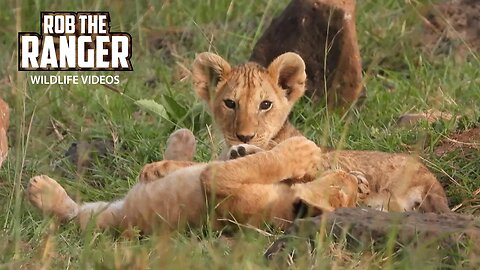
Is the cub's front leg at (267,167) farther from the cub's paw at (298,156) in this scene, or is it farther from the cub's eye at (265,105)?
the cub's eye at (265,105)

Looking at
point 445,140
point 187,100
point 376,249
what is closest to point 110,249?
point 376,249

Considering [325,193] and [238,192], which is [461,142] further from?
[238,192]

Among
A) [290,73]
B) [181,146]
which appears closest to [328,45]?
[290,73]

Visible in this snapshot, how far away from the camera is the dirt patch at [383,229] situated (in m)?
4.48

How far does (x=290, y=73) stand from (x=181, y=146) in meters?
0.72

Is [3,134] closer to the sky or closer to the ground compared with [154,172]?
closer to the ground

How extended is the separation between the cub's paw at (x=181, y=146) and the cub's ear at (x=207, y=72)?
361mm

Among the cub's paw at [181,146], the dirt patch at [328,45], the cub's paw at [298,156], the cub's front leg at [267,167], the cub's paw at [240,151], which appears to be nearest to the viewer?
the cub's front leg at [267,167]

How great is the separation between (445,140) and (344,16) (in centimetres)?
120

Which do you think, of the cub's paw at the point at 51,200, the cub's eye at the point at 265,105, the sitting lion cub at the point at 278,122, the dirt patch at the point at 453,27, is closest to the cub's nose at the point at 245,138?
the sitting lion cub at the point at 278,122

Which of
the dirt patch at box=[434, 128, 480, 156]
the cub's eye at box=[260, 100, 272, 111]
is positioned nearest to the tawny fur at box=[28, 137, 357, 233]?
the cub's eye at box=[260, 100, 272, 111]

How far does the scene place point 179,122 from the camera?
7191 mm

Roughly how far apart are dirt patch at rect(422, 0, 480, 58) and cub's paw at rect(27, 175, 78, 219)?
364cm

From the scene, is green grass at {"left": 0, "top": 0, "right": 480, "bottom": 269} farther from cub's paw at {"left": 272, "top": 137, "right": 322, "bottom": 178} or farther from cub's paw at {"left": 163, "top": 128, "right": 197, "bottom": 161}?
cub's paw at {"left": 163, "top": 128, "right": 197, "bottom": 161}
